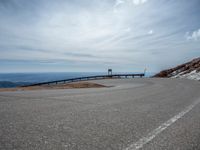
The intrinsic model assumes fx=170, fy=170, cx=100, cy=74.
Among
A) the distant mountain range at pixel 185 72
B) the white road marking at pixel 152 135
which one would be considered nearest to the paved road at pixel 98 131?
the white road marking at pixel 152 135

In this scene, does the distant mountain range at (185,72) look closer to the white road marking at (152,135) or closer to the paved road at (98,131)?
the white road marking at (152,135)

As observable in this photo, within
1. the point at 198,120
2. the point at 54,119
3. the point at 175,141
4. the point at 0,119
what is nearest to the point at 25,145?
the point at 54,119

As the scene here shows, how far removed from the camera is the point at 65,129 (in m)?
3.94

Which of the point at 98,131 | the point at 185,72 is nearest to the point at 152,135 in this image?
the point at 98,131

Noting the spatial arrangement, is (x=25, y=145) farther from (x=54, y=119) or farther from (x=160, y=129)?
(x=160, y=129)

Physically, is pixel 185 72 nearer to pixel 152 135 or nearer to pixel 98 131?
pixel 152 135

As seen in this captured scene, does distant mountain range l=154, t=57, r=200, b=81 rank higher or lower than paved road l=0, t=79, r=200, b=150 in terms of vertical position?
higher

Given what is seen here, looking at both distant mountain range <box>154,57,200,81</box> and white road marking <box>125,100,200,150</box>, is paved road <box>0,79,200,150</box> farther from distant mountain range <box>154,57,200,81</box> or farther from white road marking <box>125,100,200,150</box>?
distant mountain range <box>154,57,200,81</box>

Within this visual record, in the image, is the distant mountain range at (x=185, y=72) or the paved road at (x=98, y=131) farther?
the distant mountain range at (x=185, y=72)

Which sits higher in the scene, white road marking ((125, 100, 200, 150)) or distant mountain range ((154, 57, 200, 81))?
distant mountain range ((154, 57, 200, 81))

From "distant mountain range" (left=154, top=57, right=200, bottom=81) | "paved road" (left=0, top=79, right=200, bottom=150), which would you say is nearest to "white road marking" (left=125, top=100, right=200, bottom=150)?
"paved road" (left=0, top=79, right=200, bottom=150)

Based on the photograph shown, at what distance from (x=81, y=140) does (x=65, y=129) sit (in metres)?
0.77

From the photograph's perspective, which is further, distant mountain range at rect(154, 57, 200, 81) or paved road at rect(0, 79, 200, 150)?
distant mountain range at rect(154, 57, 200, 81)

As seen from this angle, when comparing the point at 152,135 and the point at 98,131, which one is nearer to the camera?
the point at 152,135
